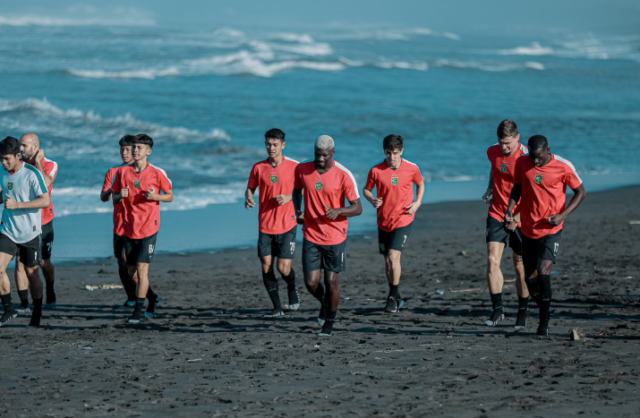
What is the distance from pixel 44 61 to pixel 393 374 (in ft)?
152

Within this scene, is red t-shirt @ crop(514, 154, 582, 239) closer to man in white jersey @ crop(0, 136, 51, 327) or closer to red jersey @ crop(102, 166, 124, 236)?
red jersey @ crop(102, 166, 124, 236)

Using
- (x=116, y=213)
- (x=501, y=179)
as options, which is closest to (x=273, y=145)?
(x=116, y=213)

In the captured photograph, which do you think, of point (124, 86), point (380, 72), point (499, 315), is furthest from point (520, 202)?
point (380, 72)

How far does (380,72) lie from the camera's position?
50.6m

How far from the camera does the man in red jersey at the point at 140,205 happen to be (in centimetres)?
781

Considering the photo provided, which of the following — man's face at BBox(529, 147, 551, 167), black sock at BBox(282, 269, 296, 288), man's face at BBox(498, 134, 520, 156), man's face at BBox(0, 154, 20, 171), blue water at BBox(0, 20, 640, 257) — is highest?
blue water at BBox(0, 20, 640, 257)

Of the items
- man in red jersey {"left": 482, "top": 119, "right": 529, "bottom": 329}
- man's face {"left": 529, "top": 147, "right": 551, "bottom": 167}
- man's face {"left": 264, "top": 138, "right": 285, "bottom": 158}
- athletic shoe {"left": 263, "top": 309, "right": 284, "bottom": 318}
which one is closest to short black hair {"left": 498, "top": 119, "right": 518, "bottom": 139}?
man in red jersey {"left": 482, "top": 119, "right": 529, "bottom": 329}

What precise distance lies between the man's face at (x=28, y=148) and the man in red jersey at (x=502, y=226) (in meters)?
5.15

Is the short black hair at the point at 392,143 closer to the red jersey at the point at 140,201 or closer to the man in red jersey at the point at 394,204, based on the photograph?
the man in red jersey at the point at 394,204

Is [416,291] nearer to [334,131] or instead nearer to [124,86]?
[334,131]

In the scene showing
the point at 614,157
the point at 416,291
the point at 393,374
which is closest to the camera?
the point at 393,374

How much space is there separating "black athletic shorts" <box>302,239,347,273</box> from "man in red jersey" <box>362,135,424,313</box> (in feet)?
4.03

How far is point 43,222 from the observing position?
866 centimetres

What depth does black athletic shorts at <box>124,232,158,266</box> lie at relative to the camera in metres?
7.82
